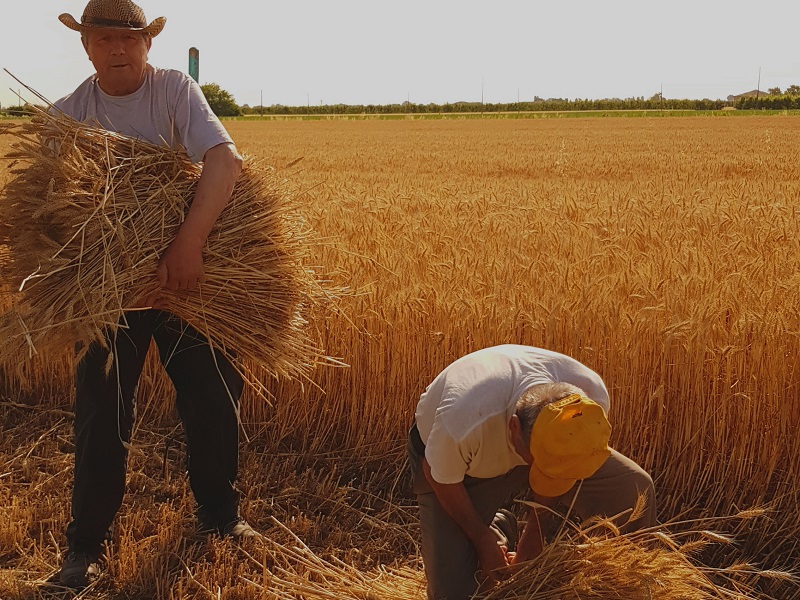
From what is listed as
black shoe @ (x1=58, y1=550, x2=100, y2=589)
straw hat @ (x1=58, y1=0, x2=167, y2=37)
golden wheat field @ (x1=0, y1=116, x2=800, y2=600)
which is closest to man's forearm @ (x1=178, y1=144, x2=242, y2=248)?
golden wheat field @ (x1=0, y1=116, x2=800, y2=600)

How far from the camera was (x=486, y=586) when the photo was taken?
7.75 feet

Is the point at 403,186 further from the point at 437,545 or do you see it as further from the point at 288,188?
the point at 437,545

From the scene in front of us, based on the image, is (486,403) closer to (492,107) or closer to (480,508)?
(480,508)

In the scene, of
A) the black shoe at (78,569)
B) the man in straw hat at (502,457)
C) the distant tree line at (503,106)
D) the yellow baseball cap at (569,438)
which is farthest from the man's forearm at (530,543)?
the distant tree line at (503,106)

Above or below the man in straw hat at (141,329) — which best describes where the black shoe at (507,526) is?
below

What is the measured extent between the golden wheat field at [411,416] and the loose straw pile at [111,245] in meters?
0.42

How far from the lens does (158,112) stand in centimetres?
273

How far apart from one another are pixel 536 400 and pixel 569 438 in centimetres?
16

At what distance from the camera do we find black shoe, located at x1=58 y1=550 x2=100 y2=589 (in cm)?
272

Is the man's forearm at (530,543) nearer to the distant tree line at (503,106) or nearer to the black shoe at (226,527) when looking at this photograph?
the black shoe at (226,527)

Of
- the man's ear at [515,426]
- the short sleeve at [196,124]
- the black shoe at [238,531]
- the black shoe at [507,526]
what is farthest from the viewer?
the black shoe at [238,531]

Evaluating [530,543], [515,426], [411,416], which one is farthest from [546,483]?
[411,416]

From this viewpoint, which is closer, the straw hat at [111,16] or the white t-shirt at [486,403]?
the white t-shirt at [486,403]

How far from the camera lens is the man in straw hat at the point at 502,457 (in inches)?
76.1
